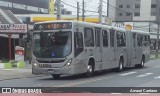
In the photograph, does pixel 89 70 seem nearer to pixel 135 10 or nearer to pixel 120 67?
pixel 120 67

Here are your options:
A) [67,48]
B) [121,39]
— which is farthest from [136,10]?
[67,48]

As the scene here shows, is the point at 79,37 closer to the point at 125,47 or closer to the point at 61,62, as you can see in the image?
the point at 61,62

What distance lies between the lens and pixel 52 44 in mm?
21672

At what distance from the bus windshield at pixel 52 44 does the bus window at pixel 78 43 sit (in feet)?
1.25

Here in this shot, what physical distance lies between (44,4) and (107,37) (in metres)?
87.4

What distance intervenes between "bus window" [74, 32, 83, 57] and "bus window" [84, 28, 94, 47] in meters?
0.57

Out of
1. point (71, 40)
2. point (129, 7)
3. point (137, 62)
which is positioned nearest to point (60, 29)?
point (71, 40)

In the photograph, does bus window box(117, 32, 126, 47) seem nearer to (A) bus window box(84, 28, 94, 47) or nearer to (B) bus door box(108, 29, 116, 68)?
(B) bus door box(108, 29, 116, 68)

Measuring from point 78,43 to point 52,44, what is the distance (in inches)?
53.4

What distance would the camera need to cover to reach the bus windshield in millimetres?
21469

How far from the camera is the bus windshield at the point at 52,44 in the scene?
21469 millimetres

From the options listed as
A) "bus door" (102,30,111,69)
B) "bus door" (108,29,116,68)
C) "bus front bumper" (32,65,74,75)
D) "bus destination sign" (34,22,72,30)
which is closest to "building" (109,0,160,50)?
"bus door" (108,29,116,68)

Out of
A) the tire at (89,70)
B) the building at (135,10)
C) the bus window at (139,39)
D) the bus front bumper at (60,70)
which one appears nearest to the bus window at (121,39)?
the bus window at (139,39)

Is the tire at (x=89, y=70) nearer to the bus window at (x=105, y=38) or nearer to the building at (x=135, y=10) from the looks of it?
the bus window at (x=105, y=38)
